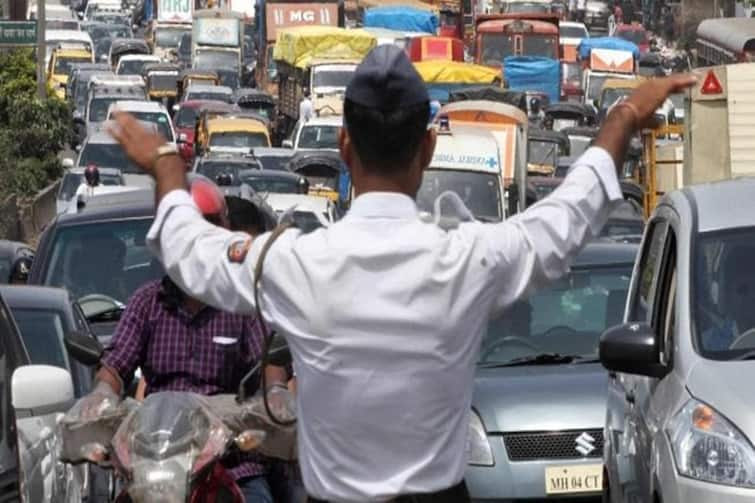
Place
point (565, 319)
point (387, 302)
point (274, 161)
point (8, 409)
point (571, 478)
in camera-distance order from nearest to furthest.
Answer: point (387, 302) → point (8, 409) → point (571, 478) → point (565, 319) → point (274, 161)

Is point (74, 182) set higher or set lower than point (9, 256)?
lower

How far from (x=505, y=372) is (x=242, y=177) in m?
19.7

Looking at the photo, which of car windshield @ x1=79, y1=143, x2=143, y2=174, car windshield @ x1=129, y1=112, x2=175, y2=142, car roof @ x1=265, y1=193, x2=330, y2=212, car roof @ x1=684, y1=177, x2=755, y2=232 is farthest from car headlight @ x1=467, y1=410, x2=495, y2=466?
car windshield @ x1=129, y1=112, x2=175, y2=142

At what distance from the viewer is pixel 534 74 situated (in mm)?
55969

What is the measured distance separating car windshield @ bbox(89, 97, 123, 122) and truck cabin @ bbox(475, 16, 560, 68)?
9435mm

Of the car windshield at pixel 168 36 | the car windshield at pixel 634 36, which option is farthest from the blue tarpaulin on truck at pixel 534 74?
the car windshield at pixel 168 36

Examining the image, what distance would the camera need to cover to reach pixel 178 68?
2628 inches

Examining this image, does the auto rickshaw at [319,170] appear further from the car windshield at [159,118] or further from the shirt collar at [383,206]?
the shirt collar at [383,206]

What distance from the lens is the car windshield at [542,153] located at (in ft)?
133

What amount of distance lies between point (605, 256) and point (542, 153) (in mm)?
28350

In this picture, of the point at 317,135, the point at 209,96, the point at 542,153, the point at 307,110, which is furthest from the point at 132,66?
the point at 542,153

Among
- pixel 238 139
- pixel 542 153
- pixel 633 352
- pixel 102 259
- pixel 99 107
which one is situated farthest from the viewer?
pixel 99 107

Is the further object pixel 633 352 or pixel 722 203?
pixel 722 203

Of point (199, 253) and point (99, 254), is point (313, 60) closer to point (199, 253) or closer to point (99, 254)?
point (99, 254)
